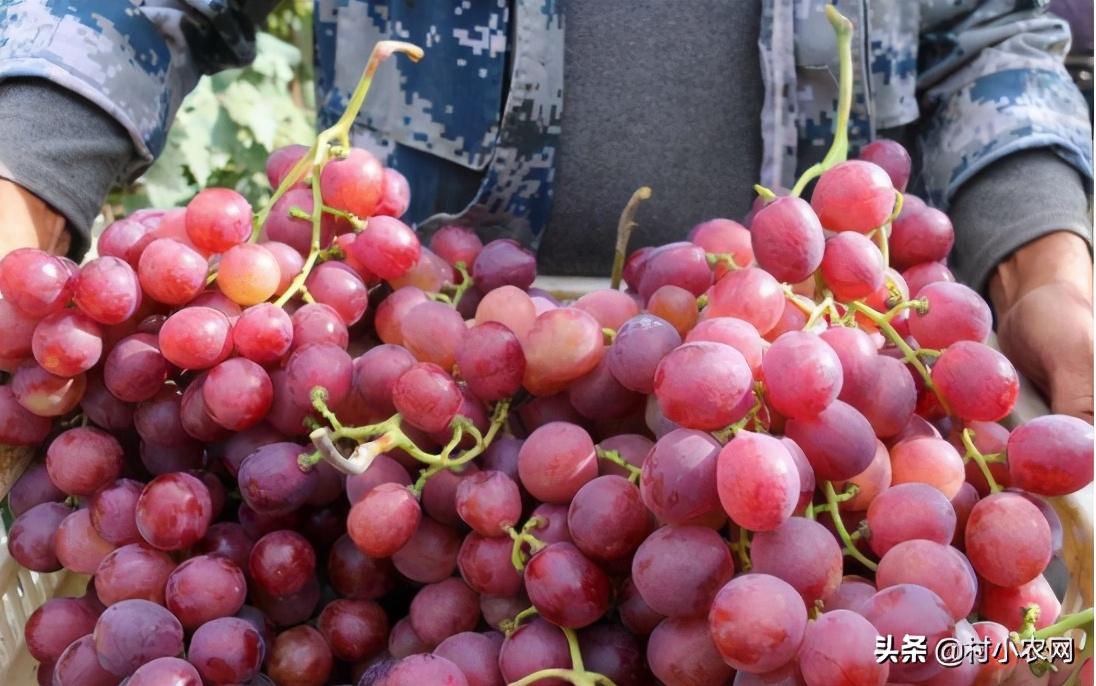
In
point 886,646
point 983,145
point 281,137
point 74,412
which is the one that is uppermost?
point 983,145

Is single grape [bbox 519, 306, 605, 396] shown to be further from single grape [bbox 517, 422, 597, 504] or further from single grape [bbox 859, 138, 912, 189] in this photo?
single grape [bbox 859, 138, 912, 189]

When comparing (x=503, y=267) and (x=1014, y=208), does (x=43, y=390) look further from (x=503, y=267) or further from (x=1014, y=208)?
(x=1014, y=208)

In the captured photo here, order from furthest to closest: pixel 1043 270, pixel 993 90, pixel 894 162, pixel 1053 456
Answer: pixel 993 90, pixel 1043 270, pixel 894 162, pixel 1053 456

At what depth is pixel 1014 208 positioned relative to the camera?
94 cm

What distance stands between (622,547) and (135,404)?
0.38 meters

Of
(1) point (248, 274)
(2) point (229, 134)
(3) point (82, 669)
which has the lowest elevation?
(2) point (229, 134)

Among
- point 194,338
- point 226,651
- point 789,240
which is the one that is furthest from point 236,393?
point 789,240

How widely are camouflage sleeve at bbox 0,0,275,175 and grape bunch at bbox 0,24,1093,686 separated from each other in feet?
0.88

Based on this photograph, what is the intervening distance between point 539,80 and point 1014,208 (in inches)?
20.6

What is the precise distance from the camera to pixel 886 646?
0.44 m

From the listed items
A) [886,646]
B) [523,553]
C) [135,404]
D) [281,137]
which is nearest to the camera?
[886,646]

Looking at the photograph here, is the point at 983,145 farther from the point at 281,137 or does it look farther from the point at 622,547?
the point at 281,137

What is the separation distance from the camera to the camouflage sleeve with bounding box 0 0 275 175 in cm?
87

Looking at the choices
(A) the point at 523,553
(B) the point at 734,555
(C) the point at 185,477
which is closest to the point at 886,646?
(B) the point at 734,555
